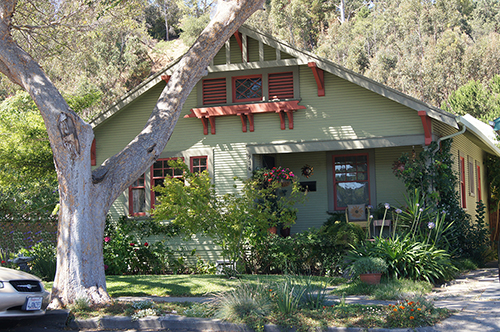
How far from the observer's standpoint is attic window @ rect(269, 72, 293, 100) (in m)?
13.5

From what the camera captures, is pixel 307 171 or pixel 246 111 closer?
pixel 246 111

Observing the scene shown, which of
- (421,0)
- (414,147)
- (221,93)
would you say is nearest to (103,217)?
(221,93)

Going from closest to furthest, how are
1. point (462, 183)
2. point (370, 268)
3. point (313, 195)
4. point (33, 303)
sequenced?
1. point (33, 303)
2. point (370, 268)
3. point (313, 195)
4. point (462, 183)

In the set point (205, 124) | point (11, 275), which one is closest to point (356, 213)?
point (205, 124)

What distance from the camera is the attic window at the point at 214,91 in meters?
13.9

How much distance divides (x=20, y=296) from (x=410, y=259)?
7.20 m

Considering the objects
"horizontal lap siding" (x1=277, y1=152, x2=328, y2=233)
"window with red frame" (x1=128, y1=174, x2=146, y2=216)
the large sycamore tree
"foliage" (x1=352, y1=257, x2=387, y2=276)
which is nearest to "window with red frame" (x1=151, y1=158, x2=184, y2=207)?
"window with red frame" (x1=128, y1=174, x2=146, y2=216)

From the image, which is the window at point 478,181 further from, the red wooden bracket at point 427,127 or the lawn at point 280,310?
the lawn at point 280,310

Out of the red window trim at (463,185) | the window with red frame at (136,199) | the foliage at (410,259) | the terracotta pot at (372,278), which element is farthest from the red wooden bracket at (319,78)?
the window with red frame at (136,199)

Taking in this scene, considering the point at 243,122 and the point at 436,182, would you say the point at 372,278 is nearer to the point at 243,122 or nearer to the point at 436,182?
the point at 436,182

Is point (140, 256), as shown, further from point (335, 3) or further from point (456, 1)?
point (335, 3)

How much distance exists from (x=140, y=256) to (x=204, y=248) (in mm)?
1713

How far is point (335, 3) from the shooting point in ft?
166

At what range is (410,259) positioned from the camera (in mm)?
10109
